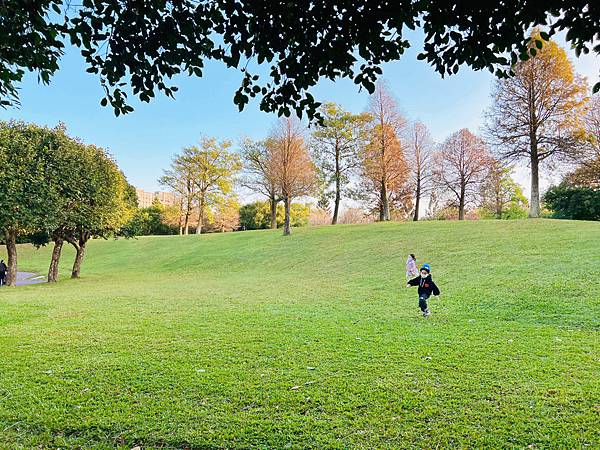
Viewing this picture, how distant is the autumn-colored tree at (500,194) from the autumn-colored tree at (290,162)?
1749 cm

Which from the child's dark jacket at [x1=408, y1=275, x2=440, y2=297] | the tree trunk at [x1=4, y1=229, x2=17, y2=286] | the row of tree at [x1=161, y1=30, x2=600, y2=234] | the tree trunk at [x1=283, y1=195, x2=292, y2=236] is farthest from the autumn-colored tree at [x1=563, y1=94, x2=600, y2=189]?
Answer: the tree trunk at [x1=4, y1=229, x2=17, y2=286]

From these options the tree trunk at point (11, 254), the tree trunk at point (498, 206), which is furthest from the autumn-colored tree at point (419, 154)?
the tree trunk at point (11, 254)

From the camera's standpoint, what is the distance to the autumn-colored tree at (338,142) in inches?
1319

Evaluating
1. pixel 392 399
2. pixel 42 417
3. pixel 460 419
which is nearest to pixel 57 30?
pixel 42 417

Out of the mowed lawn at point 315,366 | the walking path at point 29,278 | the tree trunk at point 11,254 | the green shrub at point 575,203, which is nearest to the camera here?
the mowed lawn at point 315,366

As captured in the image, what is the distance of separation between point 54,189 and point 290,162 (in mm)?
16468

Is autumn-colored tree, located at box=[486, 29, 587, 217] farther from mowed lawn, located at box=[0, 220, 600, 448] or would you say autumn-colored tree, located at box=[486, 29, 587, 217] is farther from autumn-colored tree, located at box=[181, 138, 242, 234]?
autumn-colored tree, located at box=[181, 138, 242, 234]

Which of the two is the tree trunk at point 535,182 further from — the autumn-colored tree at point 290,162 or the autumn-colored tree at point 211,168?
the autumn-colored tree at point 211,168

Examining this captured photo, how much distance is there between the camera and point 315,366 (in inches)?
189

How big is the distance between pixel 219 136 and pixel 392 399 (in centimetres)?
4109

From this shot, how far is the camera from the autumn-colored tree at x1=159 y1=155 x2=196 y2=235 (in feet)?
135

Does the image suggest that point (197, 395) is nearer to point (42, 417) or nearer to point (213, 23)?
point (42, 417)

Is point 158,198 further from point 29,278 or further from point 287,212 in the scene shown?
point 287,212

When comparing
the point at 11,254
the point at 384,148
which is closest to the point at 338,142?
the point at 384,148
